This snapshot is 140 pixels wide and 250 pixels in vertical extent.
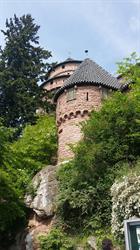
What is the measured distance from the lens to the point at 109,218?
47.2 ft

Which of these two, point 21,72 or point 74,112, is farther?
Result: point 21,72

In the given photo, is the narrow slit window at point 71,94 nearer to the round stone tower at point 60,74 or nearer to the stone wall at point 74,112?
the stone wall at point 74,112

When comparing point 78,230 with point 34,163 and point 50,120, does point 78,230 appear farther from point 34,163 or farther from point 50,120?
point 50,120

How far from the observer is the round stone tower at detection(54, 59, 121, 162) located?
23.3 meters

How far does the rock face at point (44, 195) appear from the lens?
16891 millimetres

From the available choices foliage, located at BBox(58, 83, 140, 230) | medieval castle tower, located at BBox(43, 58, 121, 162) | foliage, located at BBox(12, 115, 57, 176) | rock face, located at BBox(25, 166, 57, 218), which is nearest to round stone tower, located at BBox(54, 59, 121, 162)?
medieval castle tower, located at BBox(43, 58, 121, 162)

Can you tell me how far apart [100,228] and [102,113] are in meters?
6.33

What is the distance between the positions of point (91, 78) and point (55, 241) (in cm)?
1361

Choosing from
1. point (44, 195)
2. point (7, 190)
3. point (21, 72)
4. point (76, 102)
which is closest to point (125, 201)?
point (7, 190)

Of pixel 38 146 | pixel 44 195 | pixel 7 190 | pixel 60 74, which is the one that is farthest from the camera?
pixel 60 74

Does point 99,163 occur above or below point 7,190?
above

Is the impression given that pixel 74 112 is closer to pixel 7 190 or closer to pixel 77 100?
pixel 77 100

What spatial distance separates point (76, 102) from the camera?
2438 cm

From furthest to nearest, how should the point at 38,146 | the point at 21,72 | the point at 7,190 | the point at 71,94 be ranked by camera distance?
the point at 21,72 < the point at 71,94 < the point at 38,146 < the point at 7,190
